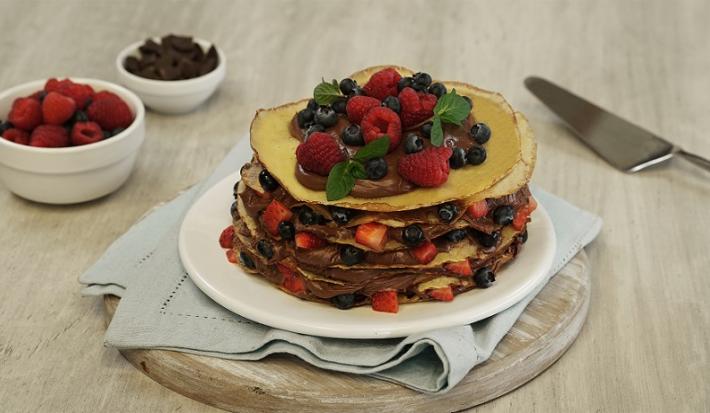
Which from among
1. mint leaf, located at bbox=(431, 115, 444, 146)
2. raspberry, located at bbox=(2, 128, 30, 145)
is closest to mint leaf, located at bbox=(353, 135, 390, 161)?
mint leaf, located at bbox=(431, 115, 444, 146)

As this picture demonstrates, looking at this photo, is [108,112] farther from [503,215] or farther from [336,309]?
[503,215]

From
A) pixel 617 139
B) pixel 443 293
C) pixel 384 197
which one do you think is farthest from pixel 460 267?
pixel 617 139

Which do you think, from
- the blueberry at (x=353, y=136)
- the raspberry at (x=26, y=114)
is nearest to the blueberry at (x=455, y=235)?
the blueberry at (x=353, y=136)

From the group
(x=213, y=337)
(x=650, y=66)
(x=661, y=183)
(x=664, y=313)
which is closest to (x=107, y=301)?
(x=213, y=337)

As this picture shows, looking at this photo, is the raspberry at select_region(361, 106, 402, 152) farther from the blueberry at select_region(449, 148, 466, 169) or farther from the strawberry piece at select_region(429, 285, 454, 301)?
the strawberry piece at select_region(429, 285, 454, 301)

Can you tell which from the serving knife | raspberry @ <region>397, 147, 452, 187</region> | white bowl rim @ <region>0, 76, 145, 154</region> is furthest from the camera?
the serving knife

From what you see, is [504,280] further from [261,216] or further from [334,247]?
[261,216]

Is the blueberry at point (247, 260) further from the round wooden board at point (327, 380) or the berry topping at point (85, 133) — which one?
the berry topping at point (85, 133)
